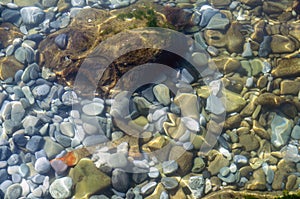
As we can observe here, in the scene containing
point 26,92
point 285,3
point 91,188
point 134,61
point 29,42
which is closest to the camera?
point 91,188

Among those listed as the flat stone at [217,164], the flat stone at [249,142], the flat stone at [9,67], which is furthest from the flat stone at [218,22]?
the flat stone at [9,67]

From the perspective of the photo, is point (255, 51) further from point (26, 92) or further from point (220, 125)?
point (26, 92)

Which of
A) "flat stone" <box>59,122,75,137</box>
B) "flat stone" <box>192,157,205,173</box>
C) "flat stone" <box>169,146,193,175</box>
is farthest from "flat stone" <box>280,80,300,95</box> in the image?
"flat stone" <box>59,122,75,137</box>

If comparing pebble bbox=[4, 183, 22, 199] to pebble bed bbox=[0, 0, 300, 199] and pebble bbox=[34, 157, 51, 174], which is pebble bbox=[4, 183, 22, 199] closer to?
pebble bed bbox=[0, 0, 300, 199]

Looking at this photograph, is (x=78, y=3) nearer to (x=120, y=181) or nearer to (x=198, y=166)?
(x=120, y=181)

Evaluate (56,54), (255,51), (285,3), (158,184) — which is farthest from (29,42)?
(285,3)

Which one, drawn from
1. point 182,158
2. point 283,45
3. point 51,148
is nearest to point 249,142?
point 182,158
